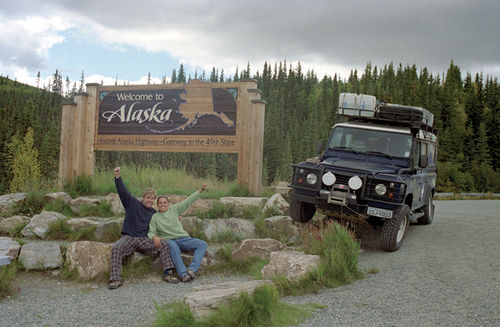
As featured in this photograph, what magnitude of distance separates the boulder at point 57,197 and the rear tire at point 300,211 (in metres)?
5.49

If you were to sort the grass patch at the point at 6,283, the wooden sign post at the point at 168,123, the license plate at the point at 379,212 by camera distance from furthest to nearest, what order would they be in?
the wooden sign post at the point at 168,123
the license plate at the point at 379,212
the grass patch at the point at 6,283

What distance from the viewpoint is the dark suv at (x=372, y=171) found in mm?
6578

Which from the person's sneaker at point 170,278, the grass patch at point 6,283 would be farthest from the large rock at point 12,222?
the person's sneaker at point 170,278

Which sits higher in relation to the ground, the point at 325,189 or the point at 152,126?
the point at 152,126

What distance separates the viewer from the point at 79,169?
10.6 metres

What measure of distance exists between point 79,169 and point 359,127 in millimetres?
7401

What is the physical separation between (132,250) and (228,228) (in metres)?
2.18

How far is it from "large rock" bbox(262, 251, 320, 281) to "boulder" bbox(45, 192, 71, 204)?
6.03 metres

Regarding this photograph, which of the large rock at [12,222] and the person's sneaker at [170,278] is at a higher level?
the large rock at [12,222]

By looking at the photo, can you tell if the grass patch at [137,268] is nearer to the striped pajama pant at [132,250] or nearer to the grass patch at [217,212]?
the striped pajama pant at [132,250]

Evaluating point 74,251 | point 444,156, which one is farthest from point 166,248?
point 444,156

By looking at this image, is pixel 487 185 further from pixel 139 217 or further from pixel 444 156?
pixel 139 217

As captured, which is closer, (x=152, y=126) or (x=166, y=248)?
(x=166, y=248)

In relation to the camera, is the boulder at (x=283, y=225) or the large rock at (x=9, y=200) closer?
the boulder at (x=283, y=225)
